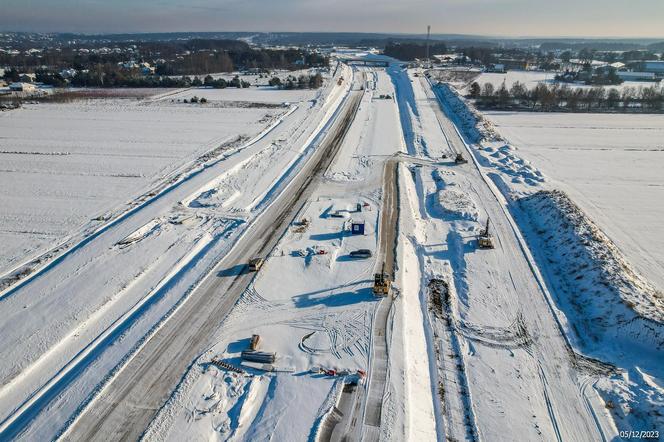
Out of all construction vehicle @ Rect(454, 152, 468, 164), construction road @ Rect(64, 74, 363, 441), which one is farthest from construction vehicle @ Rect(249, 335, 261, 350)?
construction vehicle @ Rect(454, 152, 468, 164)

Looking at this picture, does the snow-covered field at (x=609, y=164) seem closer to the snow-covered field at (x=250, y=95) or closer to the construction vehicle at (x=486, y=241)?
the construction vehicle at (x=486, y=241)

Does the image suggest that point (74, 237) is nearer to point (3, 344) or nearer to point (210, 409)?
point (3, 344)

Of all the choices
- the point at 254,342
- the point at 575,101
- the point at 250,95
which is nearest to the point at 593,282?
the point at 254,342

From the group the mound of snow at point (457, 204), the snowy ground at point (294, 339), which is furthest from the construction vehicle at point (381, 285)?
the mound of snow at point (457, 204)

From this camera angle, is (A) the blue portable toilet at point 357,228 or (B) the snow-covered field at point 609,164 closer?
(A) the blue portable toilet at point 357,228

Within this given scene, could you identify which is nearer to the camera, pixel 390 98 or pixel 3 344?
pixel 3 344

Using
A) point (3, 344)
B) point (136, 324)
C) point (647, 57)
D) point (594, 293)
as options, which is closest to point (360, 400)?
point (136, 324)

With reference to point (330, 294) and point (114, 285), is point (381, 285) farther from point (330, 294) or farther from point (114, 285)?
point (114, 285)
